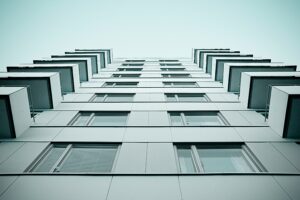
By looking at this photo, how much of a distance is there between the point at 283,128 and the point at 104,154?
731cm

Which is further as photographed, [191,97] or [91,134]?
[191,97]

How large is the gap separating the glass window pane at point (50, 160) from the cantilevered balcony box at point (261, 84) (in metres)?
9.69

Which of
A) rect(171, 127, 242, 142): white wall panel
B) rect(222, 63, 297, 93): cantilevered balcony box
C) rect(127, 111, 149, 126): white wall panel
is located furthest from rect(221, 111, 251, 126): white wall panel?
rect(127, 111, 149, 126): white wall panel

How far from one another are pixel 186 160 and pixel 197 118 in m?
3.93

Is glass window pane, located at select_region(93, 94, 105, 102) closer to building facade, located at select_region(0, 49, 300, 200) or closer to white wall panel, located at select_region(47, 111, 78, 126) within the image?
building facade, located at select_region(0, 49, 300, 200)

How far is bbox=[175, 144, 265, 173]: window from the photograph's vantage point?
781 cm

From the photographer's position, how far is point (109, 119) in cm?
1193

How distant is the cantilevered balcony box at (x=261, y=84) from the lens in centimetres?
1188

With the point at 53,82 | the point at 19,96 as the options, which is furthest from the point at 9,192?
the point at 53,82

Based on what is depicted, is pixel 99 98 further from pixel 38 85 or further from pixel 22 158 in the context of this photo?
pixel 22 158

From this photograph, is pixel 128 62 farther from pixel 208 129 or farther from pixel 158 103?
pixel 208 129

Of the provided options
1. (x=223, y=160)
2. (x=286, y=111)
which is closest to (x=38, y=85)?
(x=223, y=160)

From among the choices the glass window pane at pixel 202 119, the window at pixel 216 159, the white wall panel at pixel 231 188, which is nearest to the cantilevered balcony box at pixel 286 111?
the window at pixel 216 159

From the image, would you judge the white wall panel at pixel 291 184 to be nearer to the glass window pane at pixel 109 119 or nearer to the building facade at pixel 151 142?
the building facade at pixel 151 142
